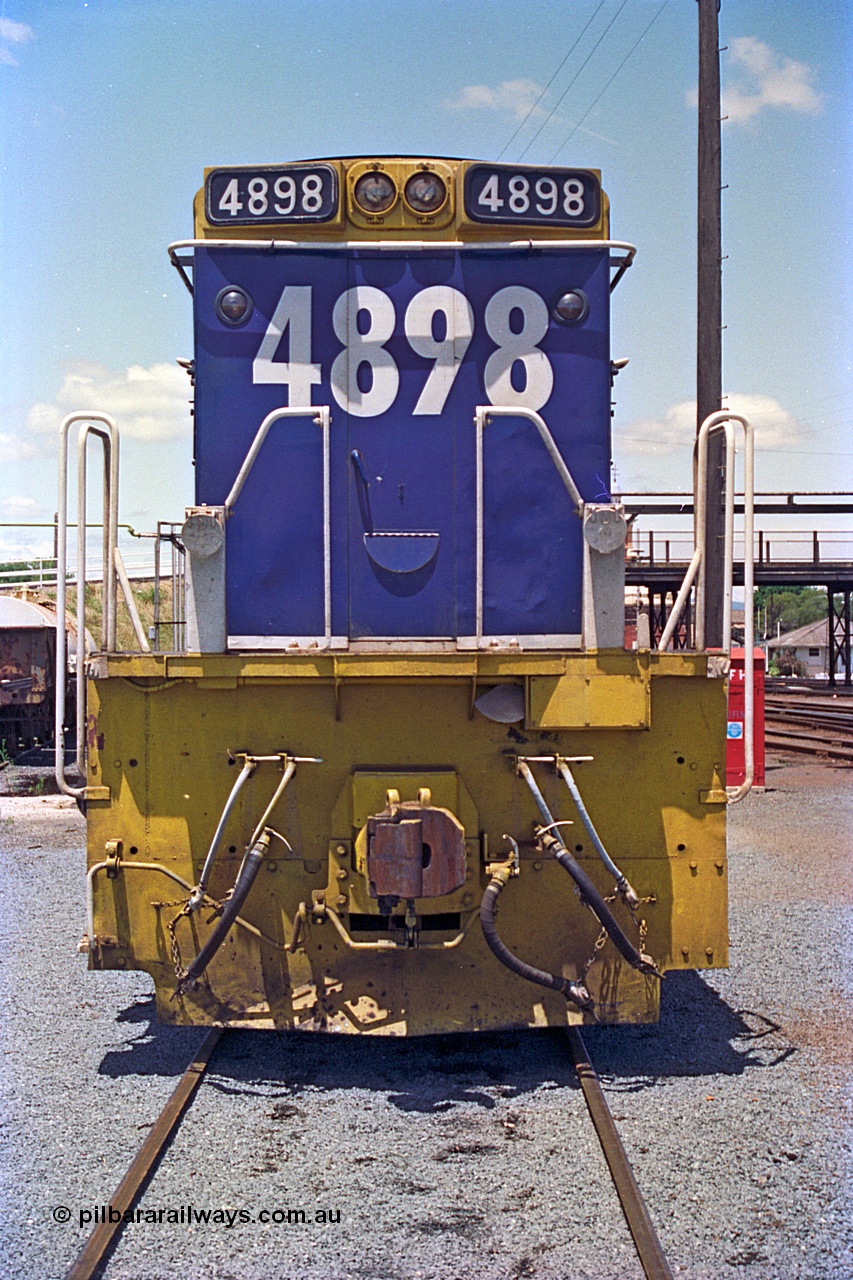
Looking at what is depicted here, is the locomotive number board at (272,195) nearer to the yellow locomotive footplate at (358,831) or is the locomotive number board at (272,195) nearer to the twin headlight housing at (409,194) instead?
the twin headlight housing at (409,194)

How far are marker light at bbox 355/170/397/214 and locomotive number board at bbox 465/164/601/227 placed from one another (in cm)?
34

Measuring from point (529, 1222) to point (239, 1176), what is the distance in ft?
3.10

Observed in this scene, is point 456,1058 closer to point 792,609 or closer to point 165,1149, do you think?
point 165,1149

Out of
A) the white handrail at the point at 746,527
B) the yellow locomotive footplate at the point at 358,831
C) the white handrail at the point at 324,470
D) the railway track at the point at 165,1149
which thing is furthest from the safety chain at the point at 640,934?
the white handrail at the point at 324,470

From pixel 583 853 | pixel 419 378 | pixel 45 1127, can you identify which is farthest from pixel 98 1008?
pixel 419 378

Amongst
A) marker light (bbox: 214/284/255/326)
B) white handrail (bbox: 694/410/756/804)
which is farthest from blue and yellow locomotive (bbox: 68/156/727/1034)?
white handrail (bbox: 694/410/756/804)

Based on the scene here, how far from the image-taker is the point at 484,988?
184 inches

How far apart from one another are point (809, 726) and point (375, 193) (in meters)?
18.0

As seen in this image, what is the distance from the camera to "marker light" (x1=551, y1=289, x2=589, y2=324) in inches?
200

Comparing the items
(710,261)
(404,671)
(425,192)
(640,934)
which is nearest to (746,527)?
(404,671)

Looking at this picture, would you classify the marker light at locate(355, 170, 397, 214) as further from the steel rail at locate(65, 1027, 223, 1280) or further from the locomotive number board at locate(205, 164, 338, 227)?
the steel rail at locate(65, 1027, 223, 1280)

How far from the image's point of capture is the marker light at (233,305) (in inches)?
200

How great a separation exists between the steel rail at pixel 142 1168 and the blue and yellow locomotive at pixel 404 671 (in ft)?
0.83

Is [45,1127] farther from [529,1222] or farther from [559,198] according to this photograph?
[559,198]
